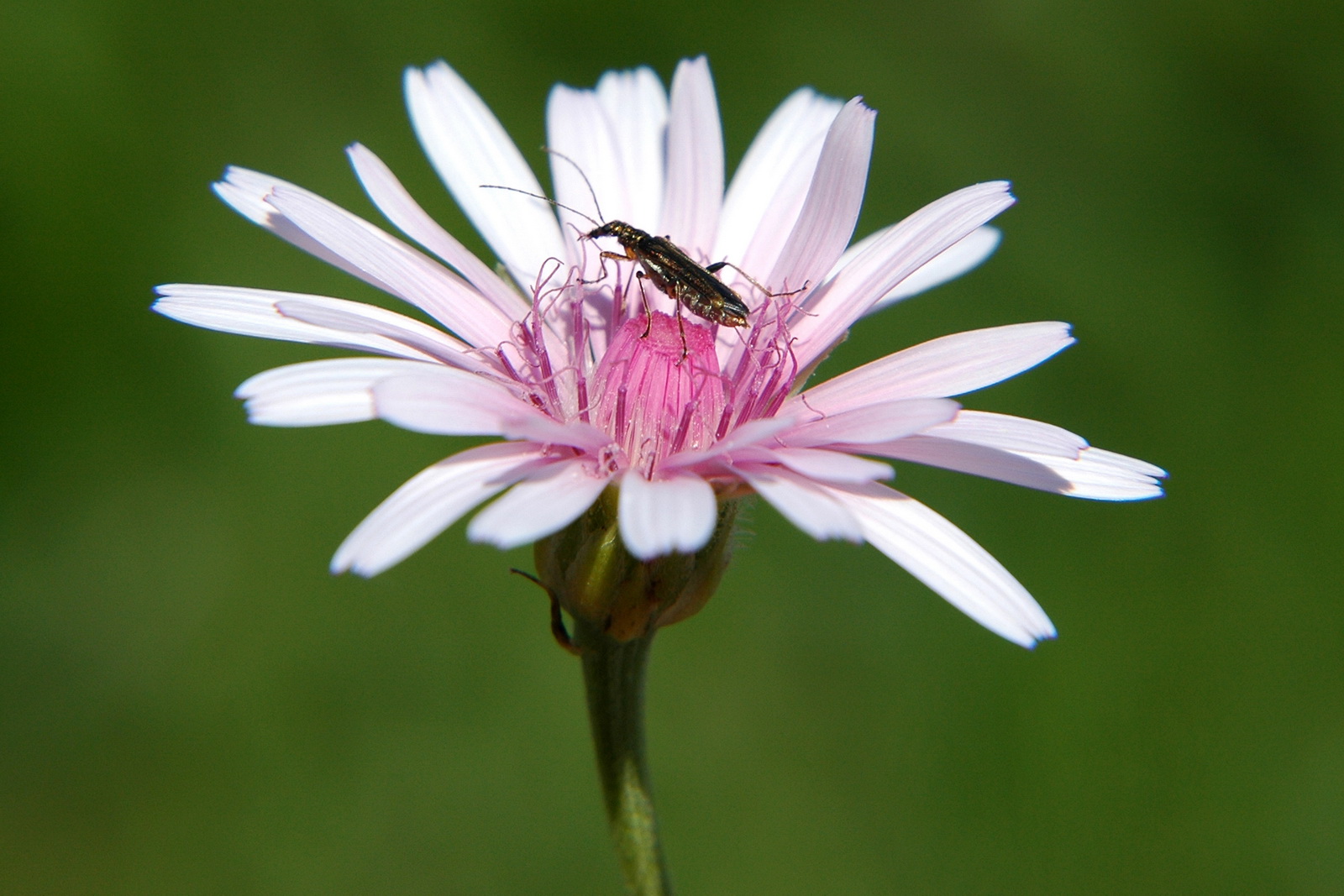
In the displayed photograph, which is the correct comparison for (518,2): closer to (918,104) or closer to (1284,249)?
(918,104)

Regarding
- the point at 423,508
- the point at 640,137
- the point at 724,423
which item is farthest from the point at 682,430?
the point at 640,137

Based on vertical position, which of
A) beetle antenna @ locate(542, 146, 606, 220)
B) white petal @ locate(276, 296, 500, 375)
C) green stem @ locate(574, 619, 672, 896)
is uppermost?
beetle antenna @ locate(542, 146, 606, 220)

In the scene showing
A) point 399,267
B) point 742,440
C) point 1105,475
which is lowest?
point 1105,475

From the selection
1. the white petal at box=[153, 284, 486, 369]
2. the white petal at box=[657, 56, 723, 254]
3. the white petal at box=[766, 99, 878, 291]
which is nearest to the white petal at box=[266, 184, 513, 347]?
the white petal at box=[153, 284, 486, 369]

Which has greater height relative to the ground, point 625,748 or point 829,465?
point 829,465

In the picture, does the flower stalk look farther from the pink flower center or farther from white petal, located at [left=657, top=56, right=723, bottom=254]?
white petal, located at [left=657, top=56, right=723, bottom=254]

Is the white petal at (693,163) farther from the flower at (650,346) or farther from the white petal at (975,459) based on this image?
the white petal at (975,459)

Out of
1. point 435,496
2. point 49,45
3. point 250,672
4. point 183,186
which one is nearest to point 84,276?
point 183,186

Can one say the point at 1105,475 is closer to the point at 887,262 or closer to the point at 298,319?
Result: the point at 887,262
